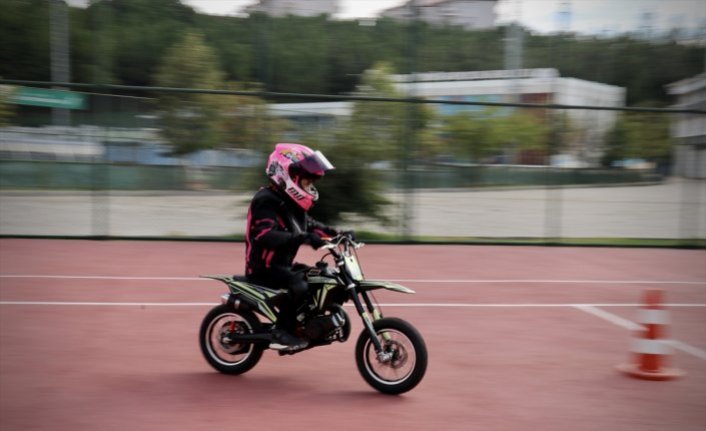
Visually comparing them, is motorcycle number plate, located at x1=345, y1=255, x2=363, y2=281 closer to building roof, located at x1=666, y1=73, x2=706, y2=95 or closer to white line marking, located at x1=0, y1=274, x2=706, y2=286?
white line marking, located at x1=0, y1=274, x2=706, y2=286

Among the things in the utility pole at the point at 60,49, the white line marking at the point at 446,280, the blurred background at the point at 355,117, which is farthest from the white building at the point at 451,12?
the utility pole at the point at 60,49

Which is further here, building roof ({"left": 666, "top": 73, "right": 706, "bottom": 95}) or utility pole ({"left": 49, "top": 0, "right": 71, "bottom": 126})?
building roof ({"left": 666, "top": 73, "right": 706, "bottom": 95})

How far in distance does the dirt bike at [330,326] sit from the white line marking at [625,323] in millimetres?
2558

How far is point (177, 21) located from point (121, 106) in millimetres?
1909

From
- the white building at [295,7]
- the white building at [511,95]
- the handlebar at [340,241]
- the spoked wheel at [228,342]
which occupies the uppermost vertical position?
the white building at [295,7]

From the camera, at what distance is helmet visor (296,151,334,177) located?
18.0ft

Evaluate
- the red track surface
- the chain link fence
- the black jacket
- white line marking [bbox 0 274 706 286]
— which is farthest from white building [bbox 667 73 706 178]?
the black jacket

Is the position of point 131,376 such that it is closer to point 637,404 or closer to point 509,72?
point 637,404

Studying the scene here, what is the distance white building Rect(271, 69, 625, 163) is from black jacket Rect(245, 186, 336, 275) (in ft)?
25.5

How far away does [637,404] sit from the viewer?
545 centimetres

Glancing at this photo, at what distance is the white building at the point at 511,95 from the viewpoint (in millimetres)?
13461

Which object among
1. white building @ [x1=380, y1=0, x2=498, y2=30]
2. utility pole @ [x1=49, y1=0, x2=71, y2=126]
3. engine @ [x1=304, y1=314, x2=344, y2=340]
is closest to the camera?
engine @ [x1=304, y1=314, x2=344, y2=340]

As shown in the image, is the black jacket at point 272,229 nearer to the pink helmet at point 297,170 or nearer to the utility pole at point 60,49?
the pink helmet at point 297,170

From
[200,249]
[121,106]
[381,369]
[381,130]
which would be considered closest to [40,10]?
[121,106]
